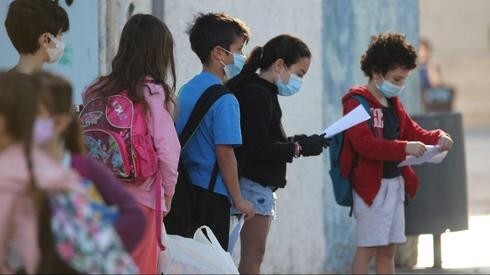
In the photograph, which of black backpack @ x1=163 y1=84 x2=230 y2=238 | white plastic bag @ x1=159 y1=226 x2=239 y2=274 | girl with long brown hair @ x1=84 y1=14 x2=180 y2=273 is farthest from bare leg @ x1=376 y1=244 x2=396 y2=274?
white plastic bag @ x1=159 y1=226 x2=239 y2=274

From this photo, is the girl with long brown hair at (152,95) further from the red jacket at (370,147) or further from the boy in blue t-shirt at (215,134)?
the red jacket at (370,147)

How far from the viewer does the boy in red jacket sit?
7648mm

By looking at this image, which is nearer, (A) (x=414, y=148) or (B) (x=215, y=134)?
(B) (x=215, y=134)

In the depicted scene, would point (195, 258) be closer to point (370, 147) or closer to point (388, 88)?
point (370, 147)

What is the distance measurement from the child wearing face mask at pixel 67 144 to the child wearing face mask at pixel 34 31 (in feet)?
6.02

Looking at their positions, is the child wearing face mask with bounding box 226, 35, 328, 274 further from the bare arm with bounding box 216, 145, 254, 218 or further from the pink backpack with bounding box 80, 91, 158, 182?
the pink backpack with bounding box 80, 91, 158, 182

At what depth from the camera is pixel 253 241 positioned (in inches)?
277

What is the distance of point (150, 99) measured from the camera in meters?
5.98

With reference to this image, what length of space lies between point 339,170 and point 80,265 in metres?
3.90

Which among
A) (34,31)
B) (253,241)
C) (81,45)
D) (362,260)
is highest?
(81,45)

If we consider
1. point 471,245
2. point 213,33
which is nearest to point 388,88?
point 213,33

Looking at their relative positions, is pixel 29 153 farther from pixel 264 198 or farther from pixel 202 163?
pixel 264 198

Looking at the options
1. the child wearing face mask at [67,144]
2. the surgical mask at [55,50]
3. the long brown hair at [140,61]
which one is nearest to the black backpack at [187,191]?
the long brown hair at [140,61]

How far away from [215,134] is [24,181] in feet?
8.45
